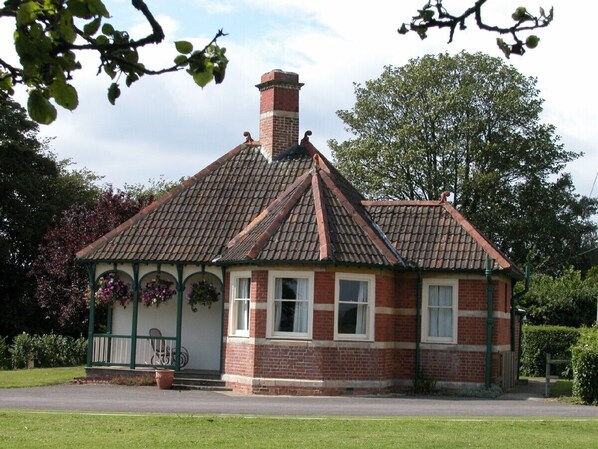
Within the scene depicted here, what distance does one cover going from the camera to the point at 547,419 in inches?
706

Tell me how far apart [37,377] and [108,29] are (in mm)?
22862

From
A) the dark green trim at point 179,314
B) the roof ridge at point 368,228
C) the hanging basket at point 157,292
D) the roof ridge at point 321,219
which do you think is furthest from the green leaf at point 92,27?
the hanging basket at point 157,292

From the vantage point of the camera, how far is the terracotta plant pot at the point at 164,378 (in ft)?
77.7

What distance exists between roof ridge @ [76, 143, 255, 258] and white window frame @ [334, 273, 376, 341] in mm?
6407

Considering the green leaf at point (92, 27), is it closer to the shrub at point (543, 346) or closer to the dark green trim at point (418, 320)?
the dark green trim at point (418, 320)

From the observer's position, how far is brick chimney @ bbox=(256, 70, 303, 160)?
1105 inches

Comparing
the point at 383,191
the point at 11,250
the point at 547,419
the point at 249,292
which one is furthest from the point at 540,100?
the point at 547,419

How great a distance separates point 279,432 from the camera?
14820mm

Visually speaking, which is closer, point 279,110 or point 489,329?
point 489,329

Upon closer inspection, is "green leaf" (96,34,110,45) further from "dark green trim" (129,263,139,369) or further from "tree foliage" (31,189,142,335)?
"tree foliage" (31,189,142,335)

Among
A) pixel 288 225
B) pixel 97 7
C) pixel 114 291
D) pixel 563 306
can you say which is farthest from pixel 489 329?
pixel 97 7

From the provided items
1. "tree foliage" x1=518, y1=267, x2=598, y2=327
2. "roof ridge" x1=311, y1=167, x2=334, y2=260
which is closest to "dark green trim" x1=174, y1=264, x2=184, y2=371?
"roof ridge" x1=311, y1=167, x2=334, y2=260

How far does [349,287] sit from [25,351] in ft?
46.6

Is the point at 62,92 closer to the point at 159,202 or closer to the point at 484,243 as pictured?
the point at 484,243
